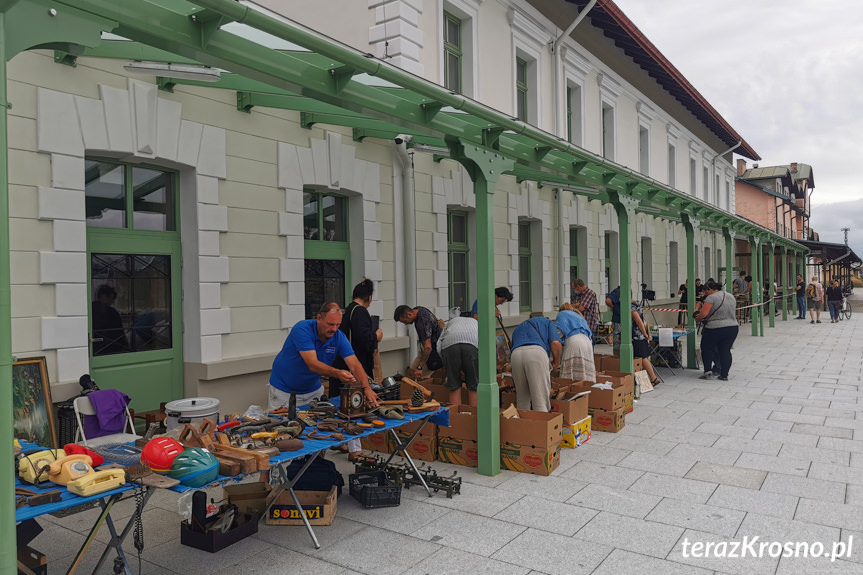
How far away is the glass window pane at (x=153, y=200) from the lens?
6.23m

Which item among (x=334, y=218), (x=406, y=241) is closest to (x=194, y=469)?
(x=334, y=218)

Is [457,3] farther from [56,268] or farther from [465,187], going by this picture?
[56,268]

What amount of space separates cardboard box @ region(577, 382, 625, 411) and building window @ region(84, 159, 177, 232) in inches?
202

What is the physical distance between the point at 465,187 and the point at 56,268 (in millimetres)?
6744

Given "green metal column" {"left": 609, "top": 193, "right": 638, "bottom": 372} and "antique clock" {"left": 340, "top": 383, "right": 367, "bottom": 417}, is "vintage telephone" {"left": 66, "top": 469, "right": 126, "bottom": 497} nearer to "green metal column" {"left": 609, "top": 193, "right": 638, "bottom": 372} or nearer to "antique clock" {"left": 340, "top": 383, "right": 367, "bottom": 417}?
"antique clock" {"left": 340, "top": 383, "right": 367, "bottom": 417}

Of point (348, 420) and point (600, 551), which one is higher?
point (348, 420)

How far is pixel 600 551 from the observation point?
3971 mm

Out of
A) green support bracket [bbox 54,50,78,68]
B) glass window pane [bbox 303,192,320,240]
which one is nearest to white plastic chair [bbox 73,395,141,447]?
green support bracket [bbox 54,50,78,68]

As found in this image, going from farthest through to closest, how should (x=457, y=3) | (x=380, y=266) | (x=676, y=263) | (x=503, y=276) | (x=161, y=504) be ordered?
(x=676, y=263) < (x=503, y=276) < (x=457, y=3) < (x=380, y=266) < (x=161, y=504)

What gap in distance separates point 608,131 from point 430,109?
12710 mm

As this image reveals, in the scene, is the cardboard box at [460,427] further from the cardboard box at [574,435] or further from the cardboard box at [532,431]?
the cardboard box at [574,435]

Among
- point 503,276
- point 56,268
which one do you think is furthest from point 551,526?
point 503,276

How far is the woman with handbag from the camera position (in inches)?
403

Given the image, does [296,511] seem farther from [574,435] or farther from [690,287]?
[690,287]
